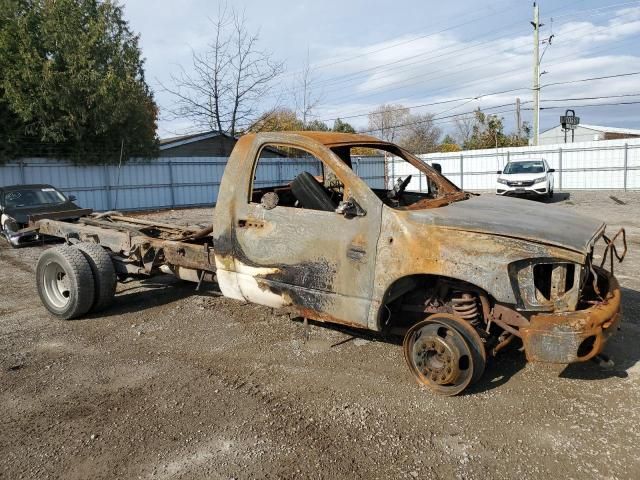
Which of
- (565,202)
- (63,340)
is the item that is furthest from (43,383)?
(565,202)

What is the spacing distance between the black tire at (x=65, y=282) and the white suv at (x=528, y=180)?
1740 cm

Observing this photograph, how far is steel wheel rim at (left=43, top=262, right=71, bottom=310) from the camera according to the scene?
5.89m

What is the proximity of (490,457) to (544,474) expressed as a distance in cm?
31

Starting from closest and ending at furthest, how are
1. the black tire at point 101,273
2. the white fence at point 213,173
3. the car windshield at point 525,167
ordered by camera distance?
the black tire at point 101,273 < the white fence at point 213,173 < the car windshield at point 525,167

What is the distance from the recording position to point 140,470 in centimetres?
301

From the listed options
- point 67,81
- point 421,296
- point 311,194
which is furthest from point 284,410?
point 67,81

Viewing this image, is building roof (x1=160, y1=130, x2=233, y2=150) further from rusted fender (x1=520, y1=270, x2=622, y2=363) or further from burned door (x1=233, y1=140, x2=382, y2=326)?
rusted fender (x1=520, y1=270, x2=622, y2=363)

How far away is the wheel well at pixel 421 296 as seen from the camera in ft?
12.8

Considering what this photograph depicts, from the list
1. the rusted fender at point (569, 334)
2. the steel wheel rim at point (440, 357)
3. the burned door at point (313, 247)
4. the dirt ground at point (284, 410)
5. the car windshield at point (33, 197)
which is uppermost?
the car windshield at point (33, 197)

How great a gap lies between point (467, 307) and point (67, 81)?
60.9 ft

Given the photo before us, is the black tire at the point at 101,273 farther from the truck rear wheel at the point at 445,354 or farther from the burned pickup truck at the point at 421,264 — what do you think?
the truck rear wheel at the point at 445,354

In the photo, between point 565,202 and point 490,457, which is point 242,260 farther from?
point 565,202

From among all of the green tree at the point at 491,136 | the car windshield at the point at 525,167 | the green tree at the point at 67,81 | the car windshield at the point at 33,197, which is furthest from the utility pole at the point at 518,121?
the car windshield at the point at 33,197

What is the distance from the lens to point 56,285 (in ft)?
19.8
